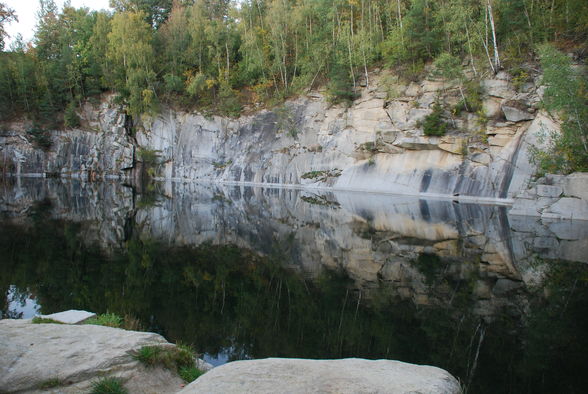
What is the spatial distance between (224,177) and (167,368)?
48.4 meters

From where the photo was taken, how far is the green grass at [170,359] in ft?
15.0

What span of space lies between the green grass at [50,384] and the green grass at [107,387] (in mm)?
330

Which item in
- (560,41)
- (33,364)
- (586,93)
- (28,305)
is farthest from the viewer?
(560,41)

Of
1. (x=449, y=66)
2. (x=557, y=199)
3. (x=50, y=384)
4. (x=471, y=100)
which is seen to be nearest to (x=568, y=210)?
(x=557, y=199)

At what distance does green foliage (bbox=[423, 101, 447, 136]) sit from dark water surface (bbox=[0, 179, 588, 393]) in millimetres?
15579

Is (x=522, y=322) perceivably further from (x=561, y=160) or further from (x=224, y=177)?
(x=224, y=177)

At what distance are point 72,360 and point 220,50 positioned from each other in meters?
57.1

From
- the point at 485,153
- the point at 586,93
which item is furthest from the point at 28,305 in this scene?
the point at 485,153

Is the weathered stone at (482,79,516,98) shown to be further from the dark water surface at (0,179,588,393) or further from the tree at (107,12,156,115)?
the tree at (107,12,156,115)

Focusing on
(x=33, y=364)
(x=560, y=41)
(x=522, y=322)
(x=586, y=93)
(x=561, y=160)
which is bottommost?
(x=522, y=322)

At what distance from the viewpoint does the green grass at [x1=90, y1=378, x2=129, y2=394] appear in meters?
3.95

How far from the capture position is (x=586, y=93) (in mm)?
23328

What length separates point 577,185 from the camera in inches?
816

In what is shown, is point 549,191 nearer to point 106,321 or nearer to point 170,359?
point 106,321
